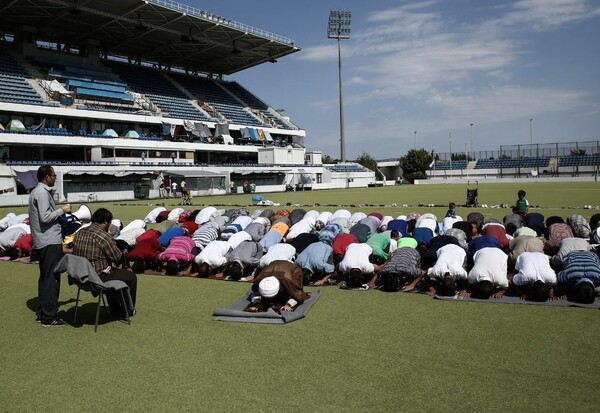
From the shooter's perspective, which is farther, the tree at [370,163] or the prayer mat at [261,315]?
the tree at [370,163]

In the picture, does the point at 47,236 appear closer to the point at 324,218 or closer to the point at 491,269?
the point at 491,269

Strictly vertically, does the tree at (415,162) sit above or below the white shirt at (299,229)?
above

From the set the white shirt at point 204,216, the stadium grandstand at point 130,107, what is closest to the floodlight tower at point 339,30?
the stadium grandstand at point 130,107

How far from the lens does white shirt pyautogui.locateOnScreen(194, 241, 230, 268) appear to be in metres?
9.31

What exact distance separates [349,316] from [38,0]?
43.2 m

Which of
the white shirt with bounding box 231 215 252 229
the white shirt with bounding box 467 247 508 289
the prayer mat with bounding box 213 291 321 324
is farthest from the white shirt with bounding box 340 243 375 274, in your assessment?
the white shirt with bounding box 231 215 252 229

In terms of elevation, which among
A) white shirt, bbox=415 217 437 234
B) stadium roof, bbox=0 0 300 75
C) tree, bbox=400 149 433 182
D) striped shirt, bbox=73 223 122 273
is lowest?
white shirt, bbox=415 217 437 234

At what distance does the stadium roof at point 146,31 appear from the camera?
A: 41594mm

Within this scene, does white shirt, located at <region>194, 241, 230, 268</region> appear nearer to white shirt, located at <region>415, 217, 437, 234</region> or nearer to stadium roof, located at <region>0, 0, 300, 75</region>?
white shirt, located at <region>415, 217, 437, 234</region>

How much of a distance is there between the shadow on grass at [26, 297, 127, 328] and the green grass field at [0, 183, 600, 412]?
6 cm

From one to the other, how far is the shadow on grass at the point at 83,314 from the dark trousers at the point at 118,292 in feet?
0.45

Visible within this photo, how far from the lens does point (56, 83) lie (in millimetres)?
43625

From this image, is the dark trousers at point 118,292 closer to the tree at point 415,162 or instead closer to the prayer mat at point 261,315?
the prayer mat at point 261,315

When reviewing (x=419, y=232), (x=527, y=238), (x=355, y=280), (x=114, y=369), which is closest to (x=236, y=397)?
(x=114, y=369)
